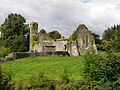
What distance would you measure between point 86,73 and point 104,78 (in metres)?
1.62

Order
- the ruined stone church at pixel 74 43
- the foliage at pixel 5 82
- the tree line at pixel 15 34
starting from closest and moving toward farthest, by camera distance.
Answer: the foliage at pixel 5 82 < the ruined stone church at pixel 74 43 < the tree line at pixel 15 34

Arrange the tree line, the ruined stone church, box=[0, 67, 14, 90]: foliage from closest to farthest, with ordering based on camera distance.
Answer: box=[0, 67, 14, 90]: foliage
the ruined stone church
the tree line

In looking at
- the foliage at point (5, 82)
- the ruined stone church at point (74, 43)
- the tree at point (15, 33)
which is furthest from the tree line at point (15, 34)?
the foliage at point (5, 82)

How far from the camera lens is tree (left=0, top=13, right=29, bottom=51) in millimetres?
87750

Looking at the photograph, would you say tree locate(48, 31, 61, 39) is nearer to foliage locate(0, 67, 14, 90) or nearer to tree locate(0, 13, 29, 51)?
tree locate(0, 13, 29, 51)

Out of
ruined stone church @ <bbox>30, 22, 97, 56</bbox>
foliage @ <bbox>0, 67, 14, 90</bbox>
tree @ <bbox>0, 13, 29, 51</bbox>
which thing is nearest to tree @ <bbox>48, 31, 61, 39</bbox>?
tree @ <bbox>0, 13, 29, 51</bbox>

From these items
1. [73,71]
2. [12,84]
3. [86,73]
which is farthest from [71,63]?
[12,84]

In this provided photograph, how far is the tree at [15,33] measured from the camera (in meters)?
87.8

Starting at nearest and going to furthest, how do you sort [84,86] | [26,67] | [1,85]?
[1,85] → [84,86] → [26,67]

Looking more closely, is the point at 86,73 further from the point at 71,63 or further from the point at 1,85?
the point at 71,63

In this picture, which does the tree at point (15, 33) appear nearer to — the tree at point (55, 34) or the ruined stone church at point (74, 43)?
the tree at point (55, 34)

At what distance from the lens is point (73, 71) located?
41688 mm

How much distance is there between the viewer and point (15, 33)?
90688mm

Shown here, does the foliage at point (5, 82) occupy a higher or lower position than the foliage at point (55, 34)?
lower
